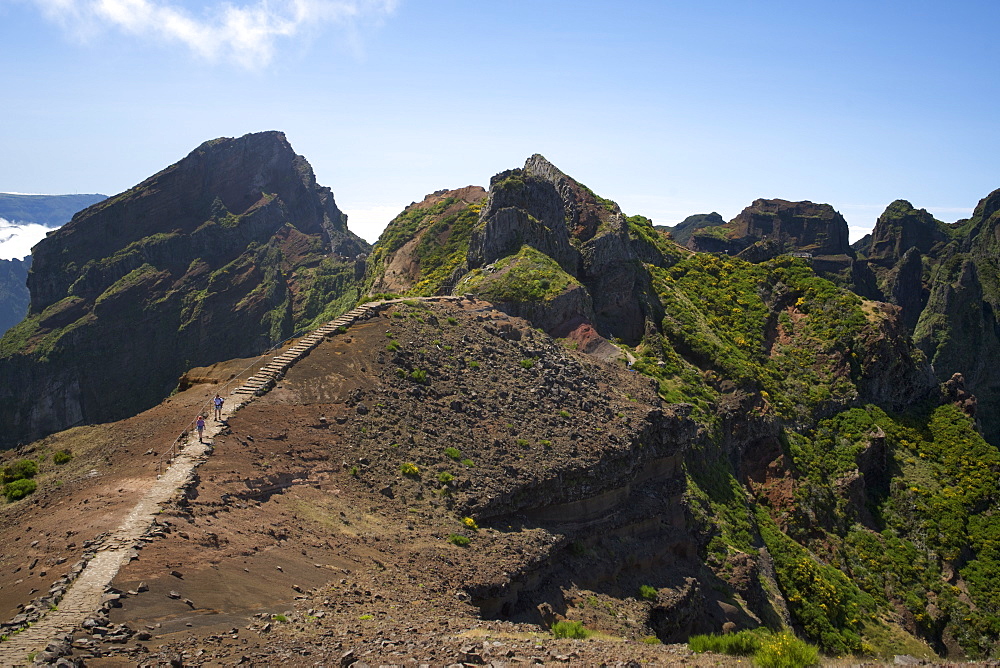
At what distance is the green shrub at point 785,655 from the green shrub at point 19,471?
2751 cm

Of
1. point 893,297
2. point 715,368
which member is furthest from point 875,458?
point 893,297

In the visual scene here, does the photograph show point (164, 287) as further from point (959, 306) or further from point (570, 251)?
point (959, 306)

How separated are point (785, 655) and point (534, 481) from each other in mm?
15722

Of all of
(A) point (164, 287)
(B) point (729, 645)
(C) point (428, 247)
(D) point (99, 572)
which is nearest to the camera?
(D) point (99, 572)

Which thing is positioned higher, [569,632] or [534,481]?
[534,481]

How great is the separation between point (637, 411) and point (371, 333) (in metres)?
16.3

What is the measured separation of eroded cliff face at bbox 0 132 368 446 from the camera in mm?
149375

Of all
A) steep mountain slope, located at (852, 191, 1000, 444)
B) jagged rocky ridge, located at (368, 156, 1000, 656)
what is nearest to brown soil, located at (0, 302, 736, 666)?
jagged rocky ridge, located at (368, 156, 1000, 656)

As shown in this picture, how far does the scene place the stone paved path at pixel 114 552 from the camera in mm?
16219

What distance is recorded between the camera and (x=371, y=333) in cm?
4159

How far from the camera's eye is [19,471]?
2806 centimetres

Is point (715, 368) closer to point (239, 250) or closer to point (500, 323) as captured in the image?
point (500, 323)

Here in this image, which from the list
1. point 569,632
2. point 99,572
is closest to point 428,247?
point 569,632

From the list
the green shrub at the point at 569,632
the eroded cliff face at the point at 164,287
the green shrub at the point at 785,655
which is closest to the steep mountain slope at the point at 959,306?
the green shrub at the point at 569,632
